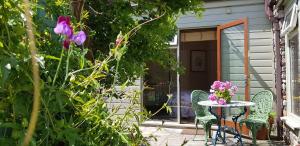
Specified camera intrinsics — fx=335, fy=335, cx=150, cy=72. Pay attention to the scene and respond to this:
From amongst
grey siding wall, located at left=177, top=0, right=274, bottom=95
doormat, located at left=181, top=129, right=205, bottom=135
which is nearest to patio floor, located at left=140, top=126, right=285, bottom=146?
doormat, located at left=181, top=129, right=205, bottom=135

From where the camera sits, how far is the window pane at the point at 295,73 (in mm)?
4914

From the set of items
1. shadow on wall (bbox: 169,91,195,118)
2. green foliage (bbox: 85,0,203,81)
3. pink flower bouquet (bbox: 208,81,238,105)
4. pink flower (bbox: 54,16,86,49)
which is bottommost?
shadow on wall (bbox: 169,91,195,118)

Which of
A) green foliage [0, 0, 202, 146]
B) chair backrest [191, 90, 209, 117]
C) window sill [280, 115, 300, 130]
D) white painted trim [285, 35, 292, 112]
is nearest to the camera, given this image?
green foliage [0, 0, 202, 146]

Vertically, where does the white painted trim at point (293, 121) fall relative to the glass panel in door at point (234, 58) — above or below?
below

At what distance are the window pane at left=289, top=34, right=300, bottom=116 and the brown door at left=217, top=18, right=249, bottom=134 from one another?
1004 mm

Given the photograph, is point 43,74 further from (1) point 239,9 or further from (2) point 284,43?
(1) point 239,9

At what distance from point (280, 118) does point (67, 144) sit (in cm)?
542

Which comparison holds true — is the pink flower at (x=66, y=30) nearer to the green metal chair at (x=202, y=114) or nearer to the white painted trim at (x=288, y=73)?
the green metal chair at (x=202, y=114)

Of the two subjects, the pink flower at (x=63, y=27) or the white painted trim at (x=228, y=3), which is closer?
the pink flower at (x=63, y=27)

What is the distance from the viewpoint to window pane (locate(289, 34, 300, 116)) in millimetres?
4914

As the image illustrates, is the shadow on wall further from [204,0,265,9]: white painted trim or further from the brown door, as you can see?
[204,0,265,9]: white painted trim

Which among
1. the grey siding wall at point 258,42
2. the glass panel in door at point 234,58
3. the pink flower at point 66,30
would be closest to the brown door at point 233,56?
the glass panel in door at point 234,58

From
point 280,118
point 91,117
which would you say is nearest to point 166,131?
point 280,118

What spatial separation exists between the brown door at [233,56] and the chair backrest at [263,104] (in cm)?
56
